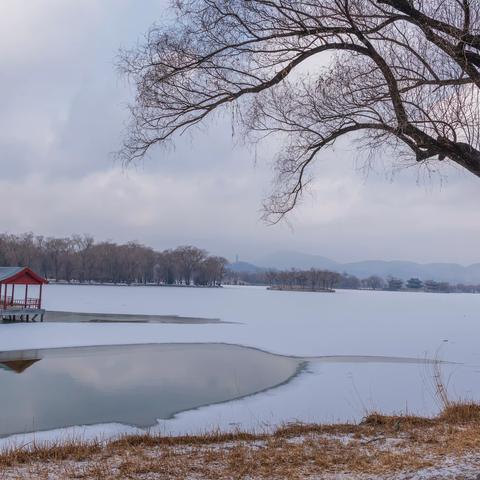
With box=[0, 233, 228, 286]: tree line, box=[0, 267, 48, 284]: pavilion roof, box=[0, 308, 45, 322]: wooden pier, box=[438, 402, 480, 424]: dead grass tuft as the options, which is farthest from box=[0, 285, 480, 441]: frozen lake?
box=[0, 233, 228, 286]: tree line

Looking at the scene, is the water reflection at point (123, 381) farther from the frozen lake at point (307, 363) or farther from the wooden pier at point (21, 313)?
the wooden pier at point (21, 313)

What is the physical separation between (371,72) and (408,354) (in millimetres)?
14604

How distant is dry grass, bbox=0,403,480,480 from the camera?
4668 millimetres

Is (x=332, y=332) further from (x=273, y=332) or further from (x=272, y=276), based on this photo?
(x=272, y=276)

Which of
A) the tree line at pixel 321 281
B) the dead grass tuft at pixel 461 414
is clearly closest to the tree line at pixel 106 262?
the tree line at pixel 321 281

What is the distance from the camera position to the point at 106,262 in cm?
11162

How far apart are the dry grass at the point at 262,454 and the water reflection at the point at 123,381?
3.40 meters

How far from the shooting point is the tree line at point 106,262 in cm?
10869

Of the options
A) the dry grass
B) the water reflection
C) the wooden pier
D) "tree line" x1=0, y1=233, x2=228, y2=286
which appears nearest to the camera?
the dry grass

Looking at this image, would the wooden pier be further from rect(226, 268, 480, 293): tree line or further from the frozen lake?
rect(226, 268, 480, 293): tree line

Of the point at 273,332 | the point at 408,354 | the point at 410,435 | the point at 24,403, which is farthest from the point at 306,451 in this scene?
the point at 273,332

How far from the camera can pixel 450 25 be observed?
5695mm

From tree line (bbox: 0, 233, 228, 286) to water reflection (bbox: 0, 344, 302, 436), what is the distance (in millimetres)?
89142

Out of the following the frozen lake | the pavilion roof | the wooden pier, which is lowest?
the wooden pier
